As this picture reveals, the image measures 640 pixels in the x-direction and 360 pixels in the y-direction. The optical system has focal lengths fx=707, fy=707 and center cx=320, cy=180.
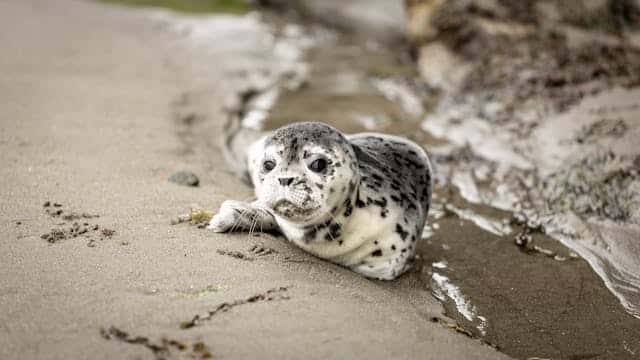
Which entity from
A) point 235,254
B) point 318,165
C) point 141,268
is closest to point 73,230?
point 141,268

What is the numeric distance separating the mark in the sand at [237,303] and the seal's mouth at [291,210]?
32cm

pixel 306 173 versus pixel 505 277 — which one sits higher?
pixel 306 173

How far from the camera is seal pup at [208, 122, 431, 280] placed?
301 cm

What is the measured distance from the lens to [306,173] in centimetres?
301

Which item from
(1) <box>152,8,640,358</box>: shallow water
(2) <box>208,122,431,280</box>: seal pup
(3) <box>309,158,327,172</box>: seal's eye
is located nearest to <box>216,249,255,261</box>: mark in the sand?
(2) <box>208,122,431,280</box>: seal pup

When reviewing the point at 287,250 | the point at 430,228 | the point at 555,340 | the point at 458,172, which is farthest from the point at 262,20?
the point at 555,340

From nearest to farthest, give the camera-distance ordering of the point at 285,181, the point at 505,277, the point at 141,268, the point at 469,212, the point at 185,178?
the point at 141,268
the point at 285,181
the point at 505,277
the point at 185,178
the point at 469,212

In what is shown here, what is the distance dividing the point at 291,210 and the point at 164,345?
0.86m

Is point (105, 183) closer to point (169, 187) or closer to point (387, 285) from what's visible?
point (169, 187)

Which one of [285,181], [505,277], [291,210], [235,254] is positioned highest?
[285,181]

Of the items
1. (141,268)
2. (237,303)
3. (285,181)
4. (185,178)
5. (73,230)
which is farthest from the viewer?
(185,178)

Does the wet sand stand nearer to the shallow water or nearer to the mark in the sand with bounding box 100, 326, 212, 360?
the shallow water

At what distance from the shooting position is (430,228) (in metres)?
4.20

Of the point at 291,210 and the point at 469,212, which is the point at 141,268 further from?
the point at 469,212
